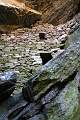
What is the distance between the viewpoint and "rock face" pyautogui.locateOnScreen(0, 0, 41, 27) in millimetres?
10548

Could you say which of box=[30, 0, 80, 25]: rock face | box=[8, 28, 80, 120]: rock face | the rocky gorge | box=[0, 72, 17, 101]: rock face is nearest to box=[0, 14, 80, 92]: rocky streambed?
the rocky gorge

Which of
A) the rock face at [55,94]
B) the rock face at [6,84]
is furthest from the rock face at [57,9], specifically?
the rock face at [6,84]

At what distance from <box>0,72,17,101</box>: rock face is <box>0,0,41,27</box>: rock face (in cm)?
471

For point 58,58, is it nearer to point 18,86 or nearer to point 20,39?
point 18,86

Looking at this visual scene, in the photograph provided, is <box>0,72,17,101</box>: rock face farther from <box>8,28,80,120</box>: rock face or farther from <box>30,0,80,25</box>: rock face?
<box>30,0,80,25</box>: rock face

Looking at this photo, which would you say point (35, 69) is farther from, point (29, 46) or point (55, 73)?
point (55, 73)

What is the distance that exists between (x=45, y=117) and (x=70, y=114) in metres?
0.40

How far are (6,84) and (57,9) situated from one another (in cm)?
653

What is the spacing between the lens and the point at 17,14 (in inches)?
431

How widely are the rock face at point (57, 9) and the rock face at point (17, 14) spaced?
43 centimetres

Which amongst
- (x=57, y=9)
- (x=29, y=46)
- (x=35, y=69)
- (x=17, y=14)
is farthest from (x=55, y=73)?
(x=57, y=9)

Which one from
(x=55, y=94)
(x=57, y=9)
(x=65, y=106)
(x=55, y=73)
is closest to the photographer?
(x=65, y=106)

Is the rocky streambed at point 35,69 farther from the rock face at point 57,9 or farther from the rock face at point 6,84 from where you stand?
the rock face at point 57,9

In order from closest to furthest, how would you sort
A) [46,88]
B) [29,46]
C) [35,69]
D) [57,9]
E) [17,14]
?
[46,88] < [35,69] < [29,46] < [17,14] < [57,9]
